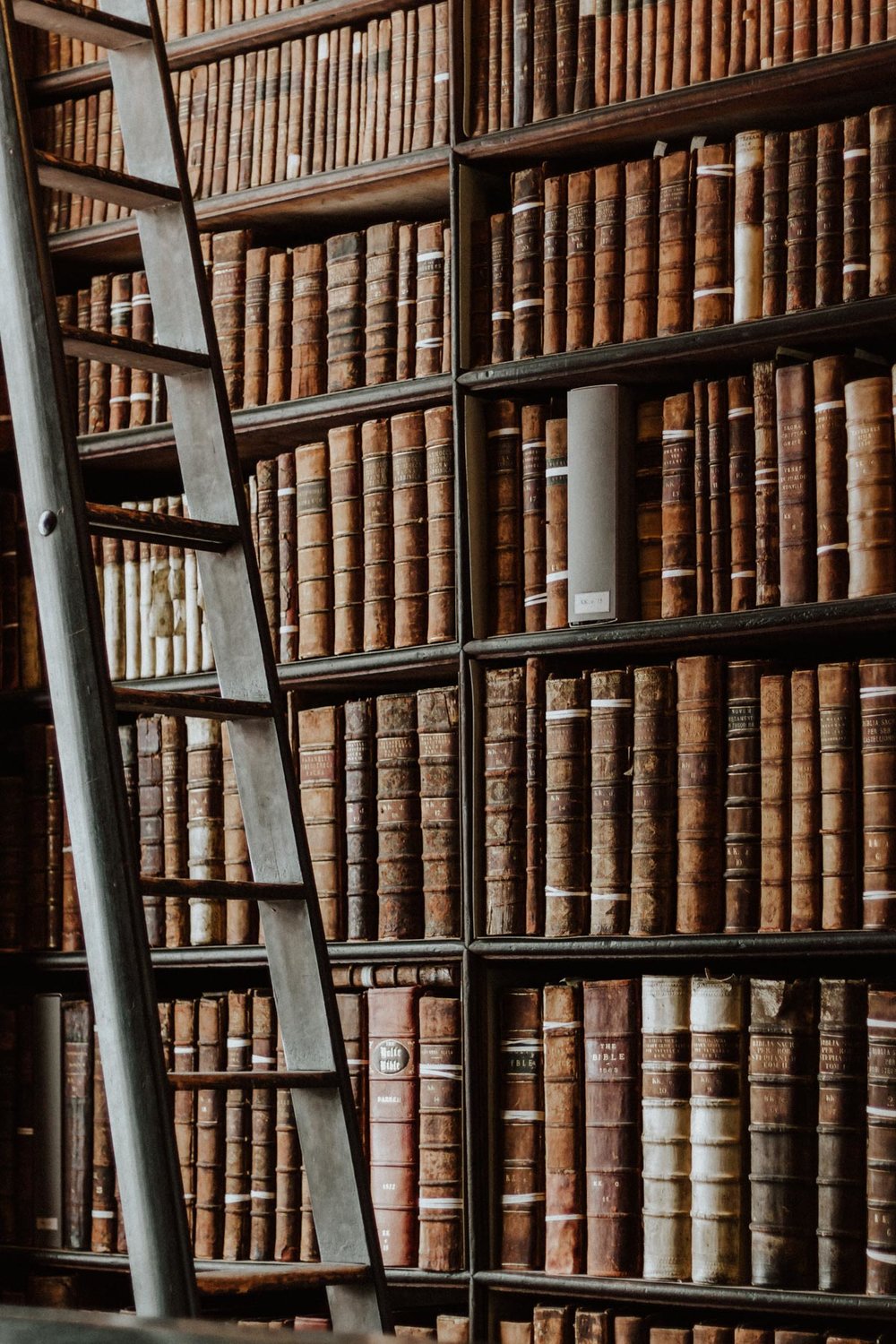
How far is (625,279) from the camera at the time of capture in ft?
7.82

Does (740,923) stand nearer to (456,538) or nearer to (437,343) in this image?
(456,538)

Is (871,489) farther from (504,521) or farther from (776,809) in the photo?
(504,521)

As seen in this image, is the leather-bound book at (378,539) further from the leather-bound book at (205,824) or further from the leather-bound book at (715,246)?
the leather-bound book at (715,246)

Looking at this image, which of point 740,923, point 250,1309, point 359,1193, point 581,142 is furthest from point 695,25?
point 250,1309

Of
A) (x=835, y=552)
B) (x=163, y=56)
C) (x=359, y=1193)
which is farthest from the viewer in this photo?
(x=835, y=552)

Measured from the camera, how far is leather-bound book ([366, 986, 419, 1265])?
2375mm

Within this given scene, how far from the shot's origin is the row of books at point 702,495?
221 cm

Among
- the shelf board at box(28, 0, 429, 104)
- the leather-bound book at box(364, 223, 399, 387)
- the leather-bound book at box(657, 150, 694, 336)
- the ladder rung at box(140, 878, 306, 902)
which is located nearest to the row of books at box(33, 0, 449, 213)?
the shelf board at box(28, 0, 429, 104)

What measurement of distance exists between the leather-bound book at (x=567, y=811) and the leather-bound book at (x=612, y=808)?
0.02 meters

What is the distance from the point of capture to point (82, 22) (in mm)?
1984

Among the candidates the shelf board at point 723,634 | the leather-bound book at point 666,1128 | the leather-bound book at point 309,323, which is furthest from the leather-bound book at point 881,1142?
the leather-bound book at point 309,323

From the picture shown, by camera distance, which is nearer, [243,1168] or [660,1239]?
[660,1239]

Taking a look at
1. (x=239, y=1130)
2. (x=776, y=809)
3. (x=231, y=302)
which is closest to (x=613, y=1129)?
(x=776, y=809)

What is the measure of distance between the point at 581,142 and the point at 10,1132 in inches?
64.1
